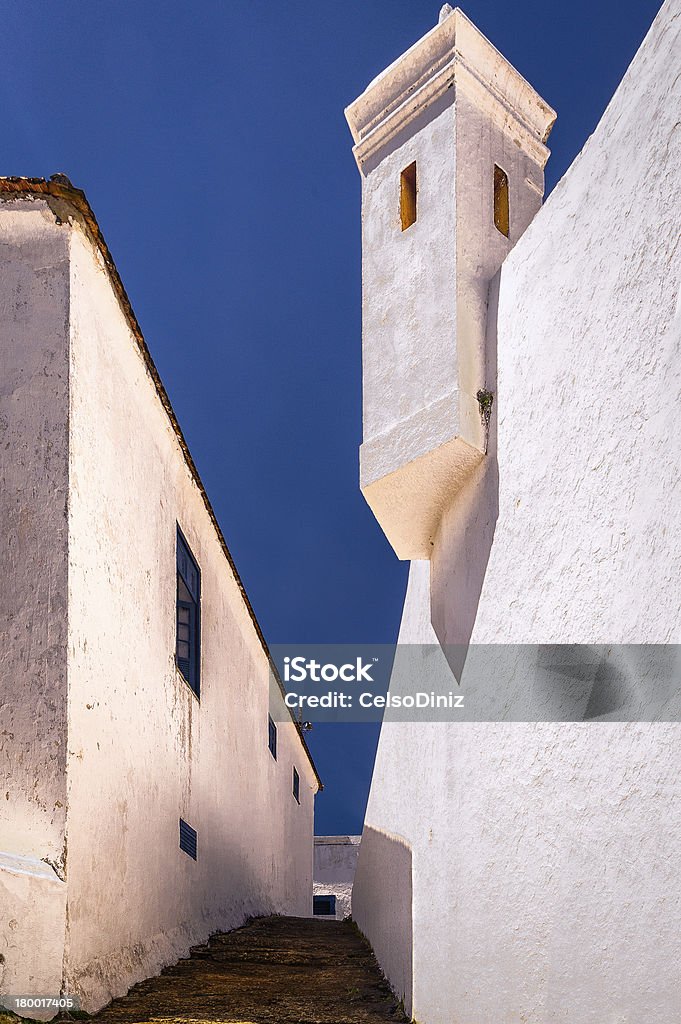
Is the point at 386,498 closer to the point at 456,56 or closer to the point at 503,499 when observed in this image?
the point at 503,499

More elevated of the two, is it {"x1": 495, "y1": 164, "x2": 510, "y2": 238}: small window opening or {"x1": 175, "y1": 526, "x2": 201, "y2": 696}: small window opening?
{"x1": 495, "y1": 164, "x2": 510, "y2": 238}: small window opening

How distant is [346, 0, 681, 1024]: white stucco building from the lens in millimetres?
3270

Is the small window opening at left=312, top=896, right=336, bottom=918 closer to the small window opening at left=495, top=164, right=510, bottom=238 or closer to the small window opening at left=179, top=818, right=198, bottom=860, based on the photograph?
the small window opening at left=179, top=818, right=198, bottom=860

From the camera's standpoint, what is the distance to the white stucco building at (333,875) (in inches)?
965

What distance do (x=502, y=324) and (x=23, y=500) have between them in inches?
103

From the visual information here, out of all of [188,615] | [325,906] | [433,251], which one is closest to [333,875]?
[325,906]

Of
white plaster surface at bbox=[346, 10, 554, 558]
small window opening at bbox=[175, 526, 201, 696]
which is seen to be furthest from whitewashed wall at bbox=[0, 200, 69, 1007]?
small window opening at bbox=[175, 526, 201, 696]

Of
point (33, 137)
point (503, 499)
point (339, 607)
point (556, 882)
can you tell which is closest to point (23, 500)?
point (503, 499)

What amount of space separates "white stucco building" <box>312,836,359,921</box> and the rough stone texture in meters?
16.5

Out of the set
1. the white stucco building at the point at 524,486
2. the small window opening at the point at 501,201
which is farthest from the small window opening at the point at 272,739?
the small window opening at the point at 501,201

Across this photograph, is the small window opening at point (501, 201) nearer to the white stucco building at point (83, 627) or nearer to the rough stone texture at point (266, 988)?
the white stucco building at point (83, 627)

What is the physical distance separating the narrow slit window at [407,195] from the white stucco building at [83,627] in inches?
73.5

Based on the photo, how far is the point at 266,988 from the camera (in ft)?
19.8

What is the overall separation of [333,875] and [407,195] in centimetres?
2128
